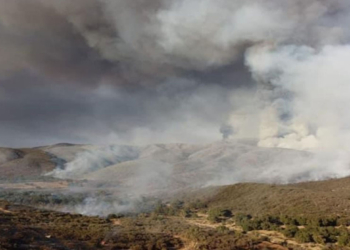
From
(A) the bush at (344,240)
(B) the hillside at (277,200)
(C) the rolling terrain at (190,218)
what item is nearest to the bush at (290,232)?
(C) the rolling terrain at (190,218)

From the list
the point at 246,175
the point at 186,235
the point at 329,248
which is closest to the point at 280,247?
the point at 329,248

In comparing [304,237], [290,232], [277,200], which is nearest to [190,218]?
[290,232]

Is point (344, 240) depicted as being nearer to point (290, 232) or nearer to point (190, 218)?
point (290, 232)

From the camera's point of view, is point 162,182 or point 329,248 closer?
point 329,248

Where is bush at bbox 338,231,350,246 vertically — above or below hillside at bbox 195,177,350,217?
below

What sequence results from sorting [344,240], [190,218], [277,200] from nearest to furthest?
1. [344,240]
2. [190,218]
3. [277,200]

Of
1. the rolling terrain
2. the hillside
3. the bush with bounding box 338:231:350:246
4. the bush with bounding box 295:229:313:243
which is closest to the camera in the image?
the rolling terrain

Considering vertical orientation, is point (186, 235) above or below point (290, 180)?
below

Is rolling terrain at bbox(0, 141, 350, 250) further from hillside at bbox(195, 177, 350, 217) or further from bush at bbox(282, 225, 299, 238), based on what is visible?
hillside at bbox(195, 177, 350, 217)

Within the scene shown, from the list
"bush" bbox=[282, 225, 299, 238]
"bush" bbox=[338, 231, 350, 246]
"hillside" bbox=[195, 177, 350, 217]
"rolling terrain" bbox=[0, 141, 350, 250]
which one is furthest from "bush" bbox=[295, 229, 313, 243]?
"hillside" bbox=[195, 177, 350, 217]

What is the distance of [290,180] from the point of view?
165750 millimetres

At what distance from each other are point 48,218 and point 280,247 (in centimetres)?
3619

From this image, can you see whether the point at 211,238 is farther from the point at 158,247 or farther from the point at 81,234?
the point at 81,234

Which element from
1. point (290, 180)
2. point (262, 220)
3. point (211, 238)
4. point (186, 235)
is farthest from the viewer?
point (290, 180)
